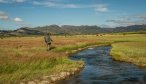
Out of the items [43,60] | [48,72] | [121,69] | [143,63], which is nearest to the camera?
[48,72]

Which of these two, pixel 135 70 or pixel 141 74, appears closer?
pixel 141 74

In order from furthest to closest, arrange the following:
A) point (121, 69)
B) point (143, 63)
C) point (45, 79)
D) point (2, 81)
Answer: point (143, 63)
point (121, 69)
point (45, 79)
point (2, 81)

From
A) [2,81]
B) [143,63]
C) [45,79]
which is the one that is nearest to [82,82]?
[45,79]

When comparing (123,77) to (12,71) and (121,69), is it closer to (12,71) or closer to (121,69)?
(121,69)

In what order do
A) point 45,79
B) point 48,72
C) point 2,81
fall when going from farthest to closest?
point 48,72 → point 45,79 → point 2,81

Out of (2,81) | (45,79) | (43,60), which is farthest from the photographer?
(43,60)

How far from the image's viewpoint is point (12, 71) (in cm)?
2702

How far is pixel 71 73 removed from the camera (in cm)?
3056

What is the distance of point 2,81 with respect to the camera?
73.3 ft

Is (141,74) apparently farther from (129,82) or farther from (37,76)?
(37,76)

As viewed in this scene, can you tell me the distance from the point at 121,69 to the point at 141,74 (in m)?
4.56

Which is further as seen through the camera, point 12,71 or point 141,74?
point 141,74

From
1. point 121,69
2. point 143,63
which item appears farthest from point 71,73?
point 143,63

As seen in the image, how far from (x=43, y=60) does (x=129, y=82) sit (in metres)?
11.1
